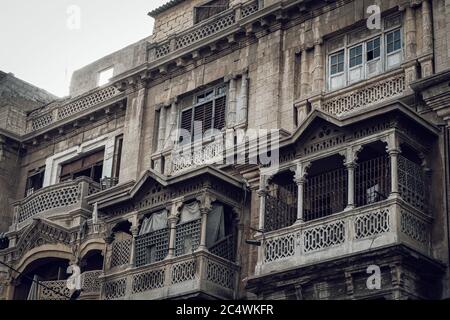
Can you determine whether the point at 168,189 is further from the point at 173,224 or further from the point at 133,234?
the point at 133,234

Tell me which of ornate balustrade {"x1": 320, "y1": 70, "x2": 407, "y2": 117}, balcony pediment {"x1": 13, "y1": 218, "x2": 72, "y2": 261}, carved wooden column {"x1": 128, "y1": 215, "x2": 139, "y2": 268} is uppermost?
ornate balustrade {"x1": 320, "y1": 70, "x2": 407, "y2": 117}

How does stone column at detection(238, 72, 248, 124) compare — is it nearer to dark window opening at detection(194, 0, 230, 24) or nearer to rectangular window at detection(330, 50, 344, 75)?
rectangular window at detection(330, 50, 344, 75)

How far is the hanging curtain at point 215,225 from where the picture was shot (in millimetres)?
23828

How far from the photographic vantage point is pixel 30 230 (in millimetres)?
29750

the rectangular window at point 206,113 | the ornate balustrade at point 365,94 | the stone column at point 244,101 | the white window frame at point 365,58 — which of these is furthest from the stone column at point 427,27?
the rectangular window at point 206,113

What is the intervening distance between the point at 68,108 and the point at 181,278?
10999 mm

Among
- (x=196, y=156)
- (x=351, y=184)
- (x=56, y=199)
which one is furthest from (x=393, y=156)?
(x=56, y=199)

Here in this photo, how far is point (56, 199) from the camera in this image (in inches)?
1185

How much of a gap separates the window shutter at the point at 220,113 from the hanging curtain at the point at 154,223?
128 inches

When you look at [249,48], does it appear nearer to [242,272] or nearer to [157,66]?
[157,66]

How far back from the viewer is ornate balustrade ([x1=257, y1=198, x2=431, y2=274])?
2009 cm

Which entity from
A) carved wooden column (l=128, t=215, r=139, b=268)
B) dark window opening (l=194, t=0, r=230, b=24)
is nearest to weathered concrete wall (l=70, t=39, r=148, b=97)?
dark window opening (l=194, t=0, r=230, b=24)

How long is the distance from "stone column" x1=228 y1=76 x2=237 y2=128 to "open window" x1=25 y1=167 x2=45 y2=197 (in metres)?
8.56
